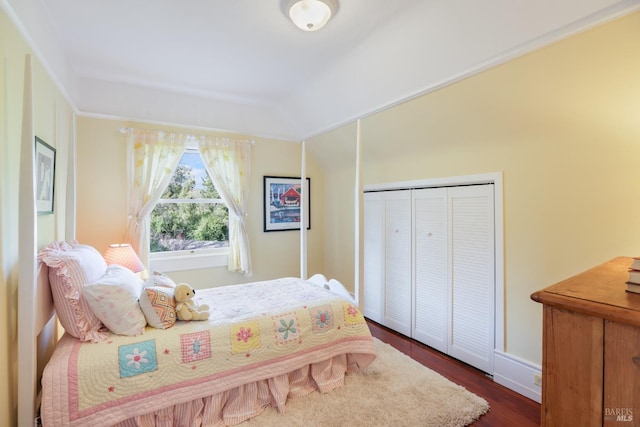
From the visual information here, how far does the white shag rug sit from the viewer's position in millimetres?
1825

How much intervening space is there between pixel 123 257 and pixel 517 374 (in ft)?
11.1

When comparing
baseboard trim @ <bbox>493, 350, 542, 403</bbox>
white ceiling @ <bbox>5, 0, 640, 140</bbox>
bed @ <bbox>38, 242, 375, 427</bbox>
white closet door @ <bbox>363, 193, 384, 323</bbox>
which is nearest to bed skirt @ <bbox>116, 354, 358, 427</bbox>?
bed @ <bbox>38, 242, 375, 427</bbox>

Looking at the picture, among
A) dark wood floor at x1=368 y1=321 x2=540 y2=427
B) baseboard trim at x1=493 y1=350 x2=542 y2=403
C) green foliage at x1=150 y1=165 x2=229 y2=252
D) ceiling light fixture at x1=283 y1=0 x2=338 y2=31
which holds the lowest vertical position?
dark wood floor at x1=368 y1=321 x2=540 y2=427

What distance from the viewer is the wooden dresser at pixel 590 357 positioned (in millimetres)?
717

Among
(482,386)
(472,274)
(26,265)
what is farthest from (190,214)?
(482,386)

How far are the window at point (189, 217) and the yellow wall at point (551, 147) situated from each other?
2.44 meters

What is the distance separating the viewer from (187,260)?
3.46 meters

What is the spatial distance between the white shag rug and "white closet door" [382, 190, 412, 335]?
84 cm

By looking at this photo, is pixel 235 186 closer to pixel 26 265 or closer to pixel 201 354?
pixel 201 354

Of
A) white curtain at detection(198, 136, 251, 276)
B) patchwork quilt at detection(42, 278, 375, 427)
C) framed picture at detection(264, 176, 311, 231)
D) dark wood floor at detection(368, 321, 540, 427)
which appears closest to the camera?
patchwork quilt at detection(42, 278, 375, 427)

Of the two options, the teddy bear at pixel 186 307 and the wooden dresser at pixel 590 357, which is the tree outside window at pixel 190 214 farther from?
the wooden dresser at pixel 590 357

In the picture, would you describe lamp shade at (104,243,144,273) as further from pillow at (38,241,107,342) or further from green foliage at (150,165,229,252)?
pillow at (38,241,107,342)

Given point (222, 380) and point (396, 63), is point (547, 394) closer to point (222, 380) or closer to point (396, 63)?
point (222, 380)

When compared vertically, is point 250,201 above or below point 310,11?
below
